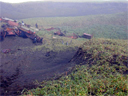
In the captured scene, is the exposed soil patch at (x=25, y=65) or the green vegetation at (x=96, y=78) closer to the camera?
the green vegetation at (x=96, y=78)

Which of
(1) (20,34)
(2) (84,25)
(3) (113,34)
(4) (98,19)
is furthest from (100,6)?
(1) (20,34)

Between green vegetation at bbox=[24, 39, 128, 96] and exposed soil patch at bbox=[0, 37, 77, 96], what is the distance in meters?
1.20

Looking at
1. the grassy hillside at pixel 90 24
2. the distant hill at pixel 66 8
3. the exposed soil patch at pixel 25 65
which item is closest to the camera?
the exposed soil patch at pixel 25 65

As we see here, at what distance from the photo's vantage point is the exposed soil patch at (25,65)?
5.32 metres

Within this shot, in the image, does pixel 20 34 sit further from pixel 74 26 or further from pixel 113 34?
pixel 113 34

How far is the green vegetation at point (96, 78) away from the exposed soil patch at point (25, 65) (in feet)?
3.94

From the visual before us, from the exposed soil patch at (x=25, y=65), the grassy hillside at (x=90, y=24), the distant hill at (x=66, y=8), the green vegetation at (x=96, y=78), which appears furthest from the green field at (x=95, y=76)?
the distant hill at (x=66, y=8)

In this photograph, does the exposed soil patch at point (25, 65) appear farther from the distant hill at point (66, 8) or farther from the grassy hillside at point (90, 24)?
the distant hill at point (66, 8)

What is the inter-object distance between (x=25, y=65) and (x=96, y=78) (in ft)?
16.1

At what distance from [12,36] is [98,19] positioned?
1472 cm

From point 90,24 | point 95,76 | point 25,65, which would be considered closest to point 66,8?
point 90,24

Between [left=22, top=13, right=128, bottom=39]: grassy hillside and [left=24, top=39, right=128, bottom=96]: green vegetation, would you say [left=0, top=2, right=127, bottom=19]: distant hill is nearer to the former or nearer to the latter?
[left=22, top=13, right=128, bottom=39]: grassy hillside

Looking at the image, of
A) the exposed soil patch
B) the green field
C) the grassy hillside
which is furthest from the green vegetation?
the grassy hillside

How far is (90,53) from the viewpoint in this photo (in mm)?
5645
